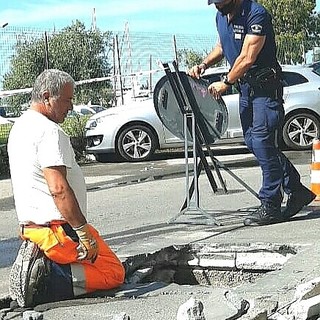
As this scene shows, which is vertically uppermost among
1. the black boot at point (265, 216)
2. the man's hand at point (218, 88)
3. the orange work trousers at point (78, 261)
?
the man's hand at point (218, 88)

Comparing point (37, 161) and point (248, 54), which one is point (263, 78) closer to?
point (248, 54)

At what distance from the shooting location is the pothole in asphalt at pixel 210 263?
6016 mm

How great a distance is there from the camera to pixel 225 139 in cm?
1514

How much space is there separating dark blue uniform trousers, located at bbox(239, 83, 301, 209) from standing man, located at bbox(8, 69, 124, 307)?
8.55 ft

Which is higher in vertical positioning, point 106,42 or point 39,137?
point 106,42

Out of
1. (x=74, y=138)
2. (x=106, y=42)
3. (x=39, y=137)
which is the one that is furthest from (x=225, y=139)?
(x=39, y=137)

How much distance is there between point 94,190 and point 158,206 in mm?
2334

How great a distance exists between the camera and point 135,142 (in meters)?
15.2

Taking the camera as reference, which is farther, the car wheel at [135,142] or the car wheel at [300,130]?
the car wheel at [300,130]

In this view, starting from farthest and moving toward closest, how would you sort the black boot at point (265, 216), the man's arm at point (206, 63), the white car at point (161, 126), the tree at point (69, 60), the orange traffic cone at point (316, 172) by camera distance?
1. the tree at point (69, 60)
2. the white car at point (161, 126)
3. the orange traffic cone at point (316, 172)
4. the man's arm at point (206, 63)
5. the black boot at point (265, 216)

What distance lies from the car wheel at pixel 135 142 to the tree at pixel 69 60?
10.3ft

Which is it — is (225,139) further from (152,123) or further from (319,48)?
(319,48)

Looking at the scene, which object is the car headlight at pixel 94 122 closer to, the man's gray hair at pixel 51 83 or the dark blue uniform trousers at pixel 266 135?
the dark blue uniform trousers at pixel 266 135

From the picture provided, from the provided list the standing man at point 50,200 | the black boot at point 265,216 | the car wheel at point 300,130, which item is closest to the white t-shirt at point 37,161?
the standing man at point 50,200
